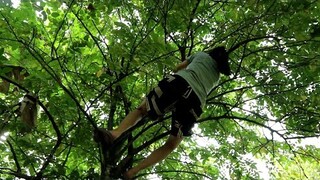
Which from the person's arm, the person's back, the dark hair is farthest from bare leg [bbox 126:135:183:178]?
the dark hair

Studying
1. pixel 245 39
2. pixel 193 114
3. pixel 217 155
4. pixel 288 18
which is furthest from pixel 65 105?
pixel 217 155

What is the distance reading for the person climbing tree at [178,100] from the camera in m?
2.82

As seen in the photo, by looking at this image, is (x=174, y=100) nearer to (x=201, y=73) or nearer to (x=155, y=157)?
(x=201, y=73)

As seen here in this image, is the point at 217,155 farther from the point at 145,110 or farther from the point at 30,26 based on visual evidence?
the point at 30,26

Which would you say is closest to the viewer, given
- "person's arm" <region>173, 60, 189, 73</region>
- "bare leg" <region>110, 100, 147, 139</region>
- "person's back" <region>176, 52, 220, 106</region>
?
"bare leg" <region>110, 100, 147, 139</region>

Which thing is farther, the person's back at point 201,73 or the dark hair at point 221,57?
the dark hair at point 221,57

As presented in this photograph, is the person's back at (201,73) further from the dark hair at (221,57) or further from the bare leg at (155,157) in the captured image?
the bare leg at (155,157)

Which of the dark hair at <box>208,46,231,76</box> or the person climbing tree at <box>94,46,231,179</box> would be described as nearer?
the person climbing tree at <box>94,46,231,179</box>

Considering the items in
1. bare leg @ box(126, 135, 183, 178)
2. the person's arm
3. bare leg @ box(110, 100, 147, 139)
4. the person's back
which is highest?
the person's arm

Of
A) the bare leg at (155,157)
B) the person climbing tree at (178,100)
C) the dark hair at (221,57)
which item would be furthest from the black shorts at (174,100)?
the dark hair at (221,57)

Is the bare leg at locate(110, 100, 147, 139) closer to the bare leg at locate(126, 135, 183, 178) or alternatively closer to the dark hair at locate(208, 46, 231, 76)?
the bare leg at locate(126, 135, 183, 178)

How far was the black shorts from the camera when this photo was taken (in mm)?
2824

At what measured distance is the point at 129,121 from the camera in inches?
111

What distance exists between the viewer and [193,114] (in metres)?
2.93
